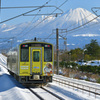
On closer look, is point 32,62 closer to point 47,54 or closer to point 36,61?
point 36,61

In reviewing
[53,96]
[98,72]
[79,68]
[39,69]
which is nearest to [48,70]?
[39,69]

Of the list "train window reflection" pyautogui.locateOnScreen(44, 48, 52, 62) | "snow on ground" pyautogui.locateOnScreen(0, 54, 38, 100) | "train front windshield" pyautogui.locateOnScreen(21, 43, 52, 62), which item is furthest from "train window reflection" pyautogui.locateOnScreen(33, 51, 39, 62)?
"snow on ground" pyautogui.locateOnScreen(0, 54, 38, 100)

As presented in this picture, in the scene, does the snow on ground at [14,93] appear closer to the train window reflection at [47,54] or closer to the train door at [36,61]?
the train door at [36,61]

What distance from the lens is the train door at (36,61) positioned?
17219mm

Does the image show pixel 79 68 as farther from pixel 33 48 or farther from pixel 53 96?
pixel 53 96

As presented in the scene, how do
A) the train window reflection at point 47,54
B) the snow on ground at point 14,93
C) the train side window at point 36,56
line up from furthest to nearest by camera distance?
1. the train window reflection at point 47,54
2. the train side window at point 36,56
3. the snow on ground at point 14,93

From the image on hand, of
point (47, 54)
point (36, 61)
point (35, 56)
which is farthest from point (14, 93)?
point (47, 54)

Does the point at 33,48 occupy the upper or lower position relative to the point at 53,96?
upper

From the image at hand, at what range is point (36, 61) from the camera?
17312 millimetres

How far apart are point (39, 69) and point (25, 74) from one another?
0.90 metres

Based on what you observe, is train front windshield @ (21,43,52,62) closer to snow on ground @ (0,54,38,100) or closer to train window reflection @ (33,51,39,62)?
train window reflection @ (33,51,39,62)

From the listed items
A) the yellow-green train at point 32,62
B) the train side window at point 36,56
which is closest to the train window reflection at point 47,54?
the yellow-green train at point 32,62

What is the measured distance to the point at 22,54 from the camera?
17.2m

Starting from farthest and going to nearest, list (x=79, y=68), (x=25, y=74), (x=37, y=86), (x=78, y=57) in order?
(x=78, y=57) < (x=79, y=68) < (x=37, y=86) < (x=25, y=74)
